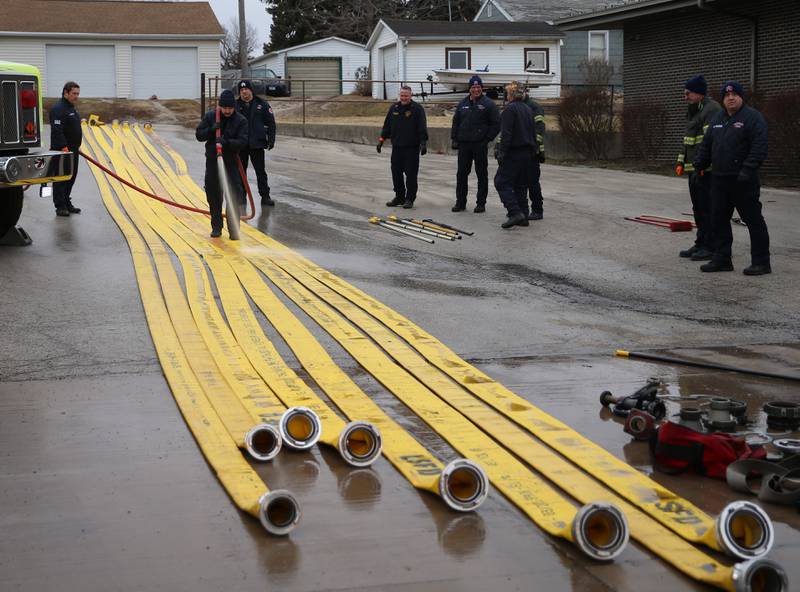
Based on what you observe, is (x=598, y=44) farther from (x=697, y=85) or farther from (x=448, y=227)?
(x=697, y=85)

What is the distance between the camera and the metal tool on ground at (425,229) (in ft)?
45.5

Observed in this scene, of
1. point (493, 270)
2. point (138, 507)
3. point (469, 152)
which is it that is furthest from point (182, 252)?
point (138, 507)

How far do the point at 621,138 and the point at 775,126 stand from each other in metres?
6.45

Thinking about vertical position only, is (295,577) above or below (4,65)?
below

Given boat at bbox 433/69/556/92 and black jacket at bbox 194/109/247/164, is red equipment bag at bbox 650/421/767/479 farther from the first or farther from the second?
boat at bbox 433/69/556/92

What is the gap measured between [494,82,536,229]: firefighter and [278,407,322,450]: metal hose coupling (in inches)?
360

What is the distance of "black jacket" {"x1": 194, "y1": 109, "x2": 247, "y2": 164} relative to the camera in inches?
522

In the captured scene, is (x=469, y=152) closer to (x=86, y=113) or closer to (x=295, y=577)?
(x=295, y=577)

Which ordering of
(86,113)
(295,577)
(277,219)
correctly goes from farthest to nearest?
(86,113), (277,219), (295,577)

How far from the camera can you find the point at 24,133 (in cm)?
1130

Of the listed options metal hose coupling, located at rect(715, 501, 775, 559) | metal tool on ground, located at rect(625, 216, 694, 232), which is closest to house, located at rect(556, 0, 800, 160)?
metal tool on ground, located at rect(625, 216, 694, 232)

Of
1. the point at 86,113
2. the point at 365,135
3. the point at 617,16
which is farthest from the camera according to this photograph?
the point at 86,113

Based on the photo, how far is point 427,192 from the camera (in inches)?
743

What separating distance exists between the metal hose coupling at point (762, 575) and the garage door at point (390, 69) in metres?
46.6
